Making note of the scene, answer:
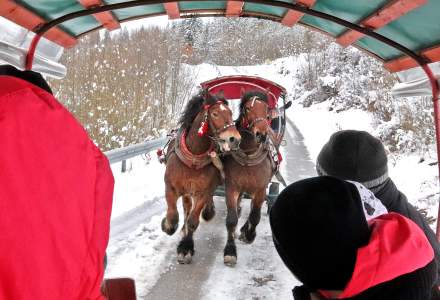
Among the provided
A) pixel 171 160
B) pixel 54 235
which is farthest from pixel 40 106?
pixel 171 160

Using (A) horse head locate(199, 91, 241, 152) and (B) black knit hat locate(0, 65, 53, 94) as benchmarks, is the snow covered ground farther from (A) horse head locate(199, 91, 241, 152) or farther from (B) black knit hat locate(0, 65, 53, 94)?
(B) black knit hat locate(0, 65, 53, 94)

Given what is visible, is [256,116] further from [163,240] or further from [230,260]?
[163,240]

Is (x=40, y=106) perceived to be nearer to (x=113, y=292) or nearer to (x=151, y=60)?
(x=113, y=292)

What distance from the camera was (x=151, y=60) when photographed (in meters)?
10.5

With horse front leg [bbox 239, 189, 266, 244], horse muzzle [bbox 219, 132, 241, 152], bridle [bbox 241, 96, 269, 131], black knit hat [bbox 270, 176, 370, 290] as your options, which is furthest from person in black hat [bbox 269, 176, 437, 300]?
horse front leg [bbox 239, 189, 266, 244]

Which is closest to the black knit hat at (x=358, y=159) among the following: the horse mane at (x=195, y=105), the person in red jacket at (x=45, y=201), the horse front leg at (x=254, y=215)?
the person in red jacket at (x=45, y=201)

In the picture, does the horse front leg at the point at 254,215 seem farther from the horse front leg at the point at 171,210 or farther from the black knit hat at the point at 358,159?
the black knit hat at the point at 358,159

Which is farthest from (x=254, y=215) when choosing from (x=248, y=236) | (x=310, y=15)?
(x=310, y=15)

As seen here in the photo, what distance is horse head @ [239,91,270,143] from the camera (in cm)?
458

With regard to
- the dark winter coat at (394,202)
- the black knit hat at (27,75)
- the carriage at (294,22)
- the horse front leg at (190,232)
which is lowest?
the horse front leg at (190,232)

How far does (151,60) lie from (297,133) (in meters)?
7.49

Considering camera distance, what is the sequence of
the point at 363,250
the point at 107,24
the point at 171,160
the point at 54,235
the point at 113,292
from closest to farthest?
1. the point at 54,235
2. the point at 363,250
3. the point at 113,292
4. the point at 107,24
5. the point at 171,160

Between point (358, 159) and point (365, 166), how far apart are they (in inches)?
1.8

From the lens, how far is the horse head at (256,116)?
15.0 feet
